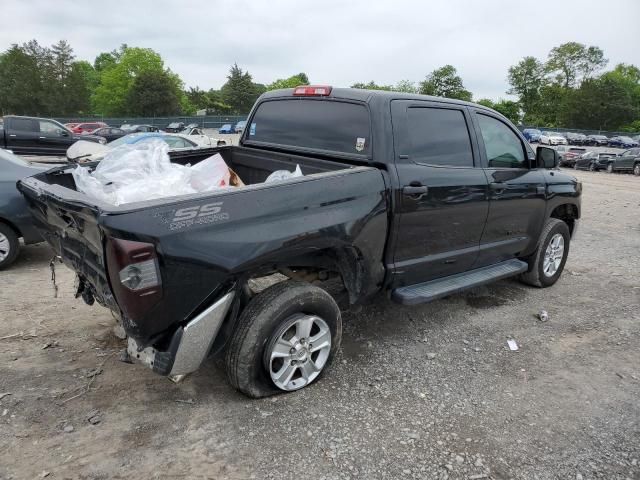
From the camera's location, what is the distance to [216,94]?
324 feet

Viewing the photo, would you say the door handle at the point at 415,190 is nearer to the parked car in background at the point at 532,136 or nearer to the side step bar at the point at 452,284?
the side step bar at the point at 452,284

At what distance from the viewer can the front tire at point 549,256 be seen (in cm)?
519

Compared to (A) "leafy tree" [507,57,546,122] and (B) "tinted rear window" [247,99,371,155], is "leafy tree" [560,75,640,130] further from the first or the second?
(B) "tinted rear window" [247,99,371,155]

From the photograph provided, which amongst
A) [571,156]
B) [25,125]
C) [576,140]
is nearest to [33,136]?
[25,125]

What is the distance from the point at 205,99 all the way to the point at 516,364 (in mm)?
93759

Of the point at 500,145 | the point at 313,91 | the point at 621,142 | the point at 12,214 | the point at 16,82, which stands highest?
the point at 16,82

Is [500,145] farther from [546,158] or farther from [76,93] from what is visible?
[76,93]

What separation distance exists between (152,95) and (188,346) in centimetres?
7138

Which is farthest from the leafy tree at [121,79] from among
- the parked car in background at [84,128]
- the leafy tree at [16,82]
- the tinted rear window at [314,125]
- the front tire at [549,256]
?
Answer: the front tire at [549,256]

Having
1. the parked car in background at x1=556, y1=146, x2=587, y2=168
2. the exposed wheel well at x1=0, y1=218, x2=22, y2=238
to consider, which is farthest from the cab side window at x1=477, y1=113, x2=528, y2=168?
the parked car in background at x1=556, y1=146, x2=587, y2=168

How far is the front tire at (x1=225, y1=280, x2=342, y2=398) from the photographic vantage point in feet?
9.54

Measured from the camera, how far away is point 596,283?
5.75m

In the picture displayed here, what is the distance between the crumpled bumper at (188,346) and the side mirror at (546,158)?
3.57m

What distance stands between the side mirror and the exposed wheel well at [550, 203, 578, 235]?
0.68 m
